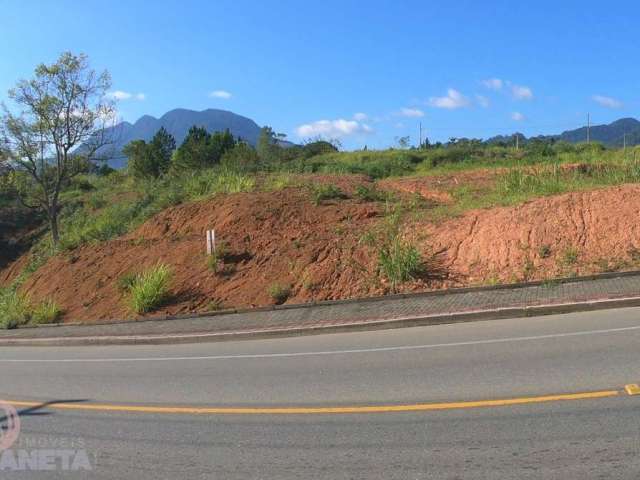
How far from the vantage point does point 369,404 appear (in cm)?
625

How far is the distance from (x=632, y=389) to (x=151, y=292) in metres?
12.2

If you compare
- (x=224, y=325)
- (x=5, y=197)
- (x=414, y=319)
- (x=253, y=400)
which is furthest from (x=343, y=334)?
(x=5, y=197)

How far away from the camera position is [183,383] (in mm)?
8227

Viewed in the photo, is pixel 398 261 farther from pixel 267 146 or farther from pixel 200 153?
pixel 267 146

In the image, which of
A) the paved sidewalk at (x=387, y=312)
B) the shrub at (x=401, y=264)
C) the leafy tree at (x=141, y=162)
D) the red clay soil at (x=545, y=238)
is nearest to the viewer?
the paved sidewalk at (x=387, y=312)

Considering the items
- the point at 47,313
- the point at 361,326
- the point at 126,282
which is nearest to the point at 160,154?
the point at 47,313

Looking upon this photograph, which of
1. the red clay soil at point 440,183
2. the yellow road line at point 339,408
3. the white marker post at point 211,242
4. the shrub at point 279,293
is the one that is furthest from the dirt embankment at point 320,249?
the yellow road line at point 339,408

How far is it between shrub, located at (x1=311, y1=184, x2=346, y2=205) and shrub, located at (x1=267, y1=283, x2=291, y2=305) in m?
5.02

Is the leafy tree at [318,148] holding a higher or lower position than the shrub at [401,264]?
higher

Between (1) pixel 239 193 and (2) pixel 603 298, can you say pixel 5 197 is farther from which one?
(2) pixel 603 298

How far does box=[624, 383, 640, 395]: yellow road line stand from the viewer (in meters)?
5.73

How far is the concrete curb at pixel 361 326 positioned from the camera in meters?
10.2

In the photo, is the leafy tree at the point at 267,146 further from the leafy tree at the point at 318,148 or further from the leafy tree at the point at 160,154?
the leafy tree at the point at 160,154

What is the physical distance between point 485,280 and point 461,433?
25.9ft
